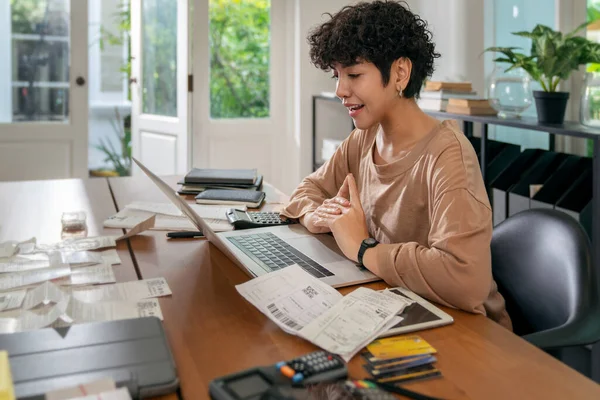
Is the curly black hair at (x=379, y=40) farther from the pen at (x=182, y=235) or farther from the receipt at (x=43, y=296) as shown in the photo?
the receipt at (x=43, y=296)

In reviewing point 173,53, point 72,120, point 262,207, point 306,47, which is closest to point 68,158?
point 72,120

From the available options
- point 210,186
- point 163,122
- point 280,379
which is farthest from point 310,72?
point 280,379

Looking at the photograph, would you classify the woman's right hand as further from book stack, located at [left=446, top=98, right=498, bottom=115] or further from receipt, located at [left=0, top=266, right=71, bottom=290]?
book stack, located at [left=446, top=98, right=498, bottom=115]

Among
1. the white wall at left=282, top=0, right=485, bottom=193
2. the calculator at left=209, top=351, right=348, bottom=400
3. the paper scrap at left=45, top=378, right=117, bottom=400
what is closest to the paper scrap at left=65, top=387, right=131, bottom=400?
the paper scrap at left=45, top=378, right=117, bottom=400

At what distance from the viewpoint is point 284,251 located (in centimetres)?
164

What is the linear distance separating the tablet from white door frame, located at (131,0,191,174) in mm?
3541

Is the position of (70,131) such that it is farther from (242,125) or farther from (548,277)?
(548,277)

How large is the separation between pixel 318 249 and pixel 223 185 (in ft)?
2.77

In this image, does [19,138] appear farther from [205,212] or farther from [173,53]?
[205,212]

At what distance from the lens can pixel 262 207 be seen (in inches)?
87.4

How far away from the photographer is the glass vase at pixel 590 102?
2504 mm

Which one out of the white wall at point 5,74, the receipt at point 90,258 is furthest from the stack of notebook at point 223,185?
the white wall at point 5,74

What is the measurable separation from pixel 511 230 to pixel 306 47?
3199mm

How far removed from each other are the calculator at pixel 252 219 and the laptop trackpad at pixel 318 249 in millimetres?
177
